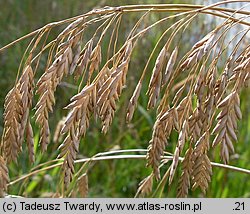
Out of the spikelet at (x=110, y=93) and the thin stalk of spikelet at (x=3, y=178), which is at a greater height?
the spikelet at (x=110, y=93)

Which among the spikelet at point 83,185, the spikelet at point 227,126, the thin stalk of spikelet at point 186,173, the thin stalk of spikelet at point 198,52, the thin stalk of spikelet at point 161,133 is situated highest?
the thin stalk of spikelet at point 198,52

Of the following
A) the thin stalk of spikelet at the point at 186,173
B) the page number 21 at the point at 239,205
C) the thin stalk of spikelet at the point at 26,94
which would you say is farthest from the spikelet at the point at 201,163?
the page number 21 at the point at 239,205

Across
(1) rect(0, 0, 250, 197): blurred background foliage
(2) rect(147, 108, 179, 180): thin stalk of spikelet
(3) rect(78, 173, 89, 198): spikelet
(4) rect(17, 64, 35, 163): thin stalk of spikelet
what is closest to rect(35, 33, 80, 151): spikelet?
(4) rect(17, 64, 35, 163): thin stalk of spikelet

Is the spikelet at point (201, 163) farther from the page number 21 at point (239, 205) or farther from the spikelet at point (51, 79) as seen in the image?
the page number 21 at point (239, 205)

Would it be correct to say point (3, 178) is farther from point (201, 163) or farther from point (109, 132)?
point (109, 132)

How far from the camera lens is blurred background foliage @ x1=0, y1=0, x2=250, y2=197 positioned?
3047mm

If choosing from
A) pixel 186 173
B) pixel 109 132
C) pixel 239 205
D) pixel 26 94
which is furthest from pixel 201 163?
pixel 109 132

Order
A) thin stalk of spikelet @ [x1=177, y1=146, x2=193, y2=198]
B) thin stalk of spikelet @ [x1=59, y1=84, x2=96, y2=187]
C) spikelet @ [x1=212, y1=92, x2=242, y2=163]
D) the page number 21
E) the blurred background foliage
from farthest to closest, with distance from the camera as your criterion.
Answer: the blurred background foliage → the page number 21 → thin stalk of spikelet @ [x1=177, y1=146, x2=193, y2=198] → thin stalk of spikelet @ [x1=59, y1=84, x2=96, y2=187] → spikelet @ [x1=212, y1=92, x2=242, y2=163]

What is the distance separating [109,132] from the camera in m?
3.44

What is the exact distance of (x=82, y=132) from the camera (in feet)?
3.10

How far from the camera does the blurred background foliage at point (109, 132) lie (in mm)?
3047

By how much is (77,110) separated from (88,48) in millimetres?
112

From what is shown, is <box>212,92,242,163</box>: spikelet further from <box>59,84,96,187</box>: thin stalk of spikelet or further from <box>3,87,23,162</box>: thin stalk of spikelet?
<box>3,87,23,162</box>: thin stalk of spikelet

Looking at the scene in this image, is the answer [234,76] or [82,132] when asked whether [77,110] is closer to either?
[82,132]
